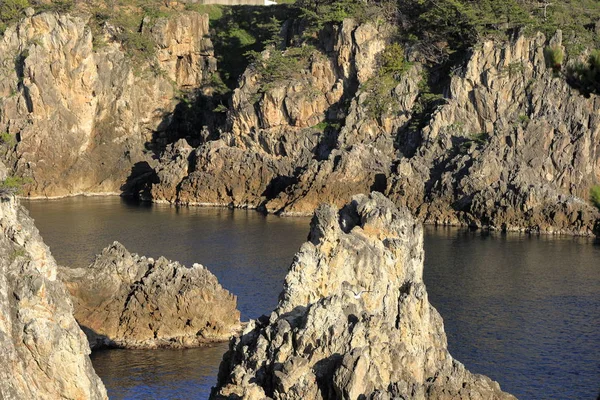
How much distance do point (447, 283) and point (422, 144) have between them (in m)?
26.9

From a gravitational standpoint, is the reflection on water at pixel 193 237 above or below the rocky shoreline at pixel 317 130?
below

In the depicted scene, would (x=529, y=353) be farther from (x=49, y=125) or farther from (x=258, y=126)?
(x=49, y=125)

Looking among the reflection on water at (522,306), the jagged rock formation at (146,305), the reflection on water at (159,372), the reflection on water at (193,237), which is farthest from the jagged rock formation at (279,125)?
the reflection on water at (159,372)

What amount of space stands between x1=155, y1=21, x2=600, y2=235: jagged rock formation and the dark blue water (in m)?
3.33

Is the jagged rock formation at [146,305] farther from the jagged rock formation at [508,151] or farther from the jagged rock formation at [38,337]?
the jagged rock formation at [508,151]

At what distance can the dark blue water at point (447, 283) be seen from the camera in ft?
115

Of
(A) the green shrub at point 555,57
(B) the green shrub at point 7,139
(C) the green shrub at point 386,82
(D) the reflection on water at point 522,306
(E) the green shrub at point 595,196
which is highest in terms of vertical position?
(C) the green shrub at point 386,82

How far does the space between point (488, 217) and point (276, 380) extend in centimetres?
4547

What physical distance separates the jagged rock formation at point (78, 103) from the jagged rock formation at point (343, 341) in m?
55.1

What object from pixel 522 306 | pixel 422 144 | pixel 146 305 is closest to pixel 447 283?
pixel 522 306

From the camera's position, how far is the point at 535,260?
2207 inches

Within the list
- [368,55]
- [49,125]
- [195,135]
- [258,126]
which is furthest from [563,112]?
[49,125]

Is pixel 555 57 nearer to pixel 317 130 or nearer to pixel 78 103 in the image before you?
pixel 317 130

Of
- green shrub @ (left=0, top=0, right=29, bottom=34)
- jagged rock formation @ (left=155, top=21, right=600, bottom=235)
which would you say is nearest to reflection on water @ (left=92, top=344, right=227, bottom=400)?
jagged rock formation @ (left=155, top=21, right=600, bottom=235)
